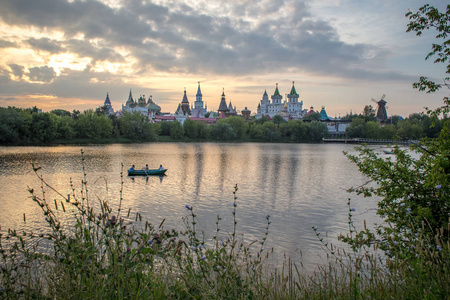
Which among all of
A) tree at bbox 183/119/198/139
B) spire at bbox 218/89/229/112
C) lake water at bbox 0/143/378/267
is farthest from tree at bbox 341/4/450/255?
spire at bbox 218/89/229/112

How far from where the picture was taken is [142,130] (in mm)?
87750

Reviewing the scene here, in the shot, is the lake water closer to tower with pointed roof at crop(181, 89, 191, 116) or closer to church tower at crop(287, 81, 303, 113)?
tower with pointed roof at crop(181, 89, 191, 116)

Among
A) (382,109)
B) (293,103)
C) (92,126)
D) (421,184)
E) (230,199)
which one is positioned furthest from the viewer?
(293,103)

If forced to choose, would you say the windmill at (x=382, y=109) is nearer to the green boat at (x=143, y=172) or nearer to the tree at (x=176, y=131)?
the tree at (x=176, y=131)

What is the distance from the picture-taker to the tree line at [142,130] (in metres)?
65.2

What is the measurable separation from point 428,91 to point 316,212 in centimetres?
979

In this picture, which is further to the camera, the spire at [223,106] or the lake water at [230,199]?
the spire at [223,106]

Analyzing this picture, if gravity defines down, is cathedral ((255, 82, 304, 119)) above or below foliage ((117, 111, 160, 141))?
above

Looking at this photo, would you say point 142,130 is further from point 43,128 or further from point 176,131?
point 43,128

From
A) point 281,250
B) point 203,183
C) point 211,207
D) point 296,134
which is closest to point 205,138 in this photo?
point 296,134

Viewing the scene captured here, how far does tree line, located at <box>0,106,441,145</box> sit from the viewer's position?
65.2m

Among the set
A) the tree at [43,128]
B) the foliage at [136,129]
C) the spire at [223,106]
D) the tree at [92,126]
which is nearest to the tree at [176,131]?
the foliage at [136,129]

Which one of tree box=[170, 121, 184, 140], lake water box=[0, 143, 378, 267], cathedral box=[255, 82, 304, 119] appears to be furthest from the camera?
cathedral box=[255, 82, 304, 119]

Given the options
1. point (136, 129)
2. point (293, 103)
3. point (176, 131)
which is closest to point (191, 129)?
point (176, 131)
